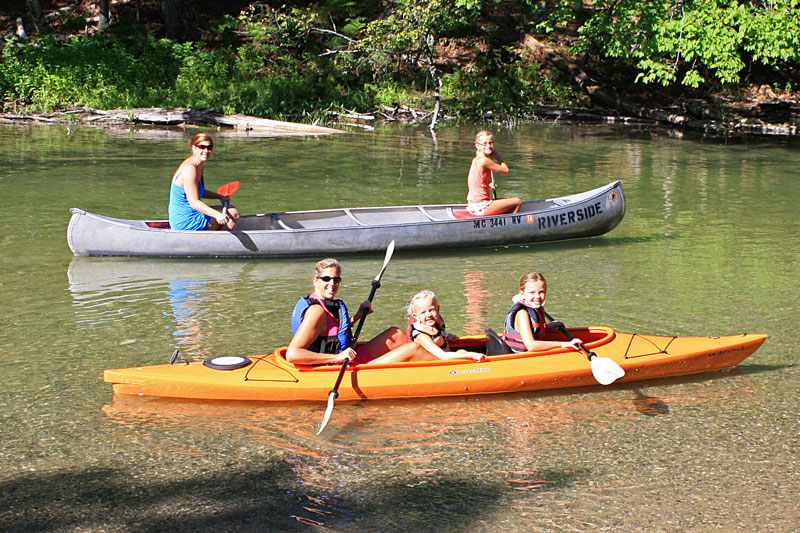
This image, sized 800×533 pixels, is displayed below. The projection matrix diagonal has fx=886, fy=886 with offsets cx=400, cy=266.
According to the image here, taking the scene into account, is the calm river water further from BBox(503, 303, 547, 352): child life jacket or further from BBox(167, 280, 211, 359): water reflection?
BBox(503, 303, 547, 352): child life jacket

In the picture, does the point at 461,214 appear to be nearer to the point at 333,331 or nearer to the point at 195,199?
the point at 195,199

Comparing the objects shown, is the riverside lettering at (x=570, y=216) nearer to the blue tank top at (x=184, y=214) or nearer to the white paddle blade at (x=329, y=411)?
the blue tank top at (x=184, y=214)

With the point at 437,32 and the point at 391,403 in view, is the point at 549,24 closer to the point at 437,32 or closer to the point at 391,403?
the point at 437,32

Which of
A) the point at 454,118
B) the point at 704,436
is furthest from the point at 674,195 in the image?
the point at 454,118

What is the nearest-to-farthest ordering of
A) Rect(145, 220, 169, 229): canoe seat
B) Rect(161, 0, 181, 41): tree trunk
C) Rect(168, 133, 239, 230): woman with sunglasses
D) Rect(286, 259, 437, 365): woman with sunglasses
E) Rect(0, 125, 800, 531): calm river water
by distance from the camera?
Rect(0, 125, 800, 531): calm river water → Rect(286, 259, 437, 365): woman with sunglasses → Rect(168, 133, 239, 230): woman with sunglasses → Rect(145, 220, 169, 229): canoe seat → Rect(161, 0, 181, 41): tree trunk

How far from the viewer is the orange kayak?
6.22 metres

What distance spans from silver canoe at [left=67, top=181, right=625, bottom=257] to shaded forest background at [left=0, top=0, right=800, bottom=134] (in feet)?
37.3

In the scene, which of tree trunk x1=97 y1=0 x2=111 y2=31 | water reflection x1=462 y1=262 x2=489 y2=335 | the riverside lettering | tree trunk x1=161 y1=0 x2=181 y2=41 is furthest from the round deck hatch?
tree trunk x1=97 y1=0 x2=111 y2=31

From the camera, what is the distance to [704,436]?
5.86 meters

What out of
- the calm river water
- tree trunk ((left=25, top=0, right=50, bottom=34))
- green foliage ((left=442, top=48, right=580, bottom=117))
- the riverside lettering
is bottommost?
the calm river water

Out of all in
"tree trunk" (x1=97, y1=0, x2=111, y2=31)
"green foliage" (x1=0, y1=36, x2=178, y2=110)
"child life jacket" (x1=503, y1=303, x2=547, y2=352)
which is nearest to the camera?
"child life jacket" (x1=503, y1=303, x2=547, y2=352)

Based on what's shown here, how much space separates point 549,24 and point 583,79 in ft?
14.1

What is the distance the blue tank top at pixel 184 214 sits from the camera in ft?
33.9

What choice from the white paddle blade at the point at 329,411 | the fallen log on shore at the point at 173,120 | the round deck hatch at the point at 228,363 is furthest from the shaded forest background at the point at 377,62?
the white paddle blade at the point at 329,411
